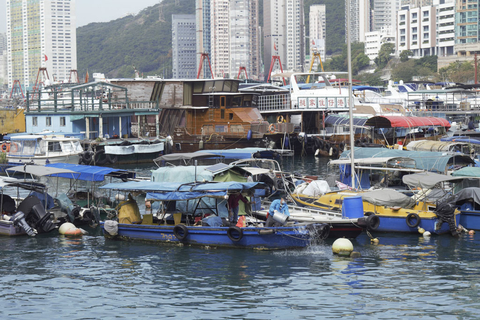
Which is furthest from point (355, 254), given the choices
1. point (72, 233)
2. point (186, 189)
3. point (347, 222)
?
point (72, 233)

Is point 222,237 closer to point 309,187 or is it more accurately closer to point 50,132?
point 309,187

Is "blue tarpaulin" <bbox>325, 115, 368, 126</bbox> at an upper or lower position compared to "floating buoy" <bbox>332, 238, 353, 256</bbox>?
upper

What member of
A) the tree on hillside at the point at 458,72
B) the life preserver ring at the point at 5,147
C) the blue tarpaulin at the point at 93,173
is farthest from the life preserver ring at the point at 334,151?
the tree on hillside at the point at 458,72

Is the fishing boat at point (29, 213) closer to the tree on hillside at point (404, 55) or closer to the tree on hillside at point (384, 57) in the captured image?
the tree on hillside at point (404, 55)

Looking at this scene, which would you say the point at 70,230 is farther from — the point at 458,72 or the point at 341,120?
the point at 458,72

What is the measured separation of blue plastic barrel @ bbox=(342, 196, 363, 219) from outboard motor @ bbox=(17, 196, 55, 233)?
10891 mm

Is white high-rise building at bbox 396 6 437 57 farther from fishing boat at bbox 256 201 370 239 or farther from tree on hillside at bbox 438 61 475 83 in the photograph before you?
fishing boat at bbox 256 201 370 239

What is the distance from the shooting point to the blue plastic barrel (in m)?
→ 22.2

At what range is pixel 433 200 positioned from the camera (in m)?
24.6

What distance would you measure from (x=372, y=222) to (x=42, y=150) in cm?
2667

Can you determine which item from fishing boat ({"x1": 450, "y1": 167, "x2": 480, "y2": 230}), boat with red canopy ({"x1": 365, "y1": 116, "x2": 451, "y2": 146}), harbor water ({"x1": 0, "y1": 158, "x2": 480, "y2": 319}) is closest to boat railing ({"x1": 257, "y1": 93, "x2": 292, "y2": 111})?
boat with red canopy ({"x1": 365, "y1": 116, "x2": 451, "y2": 146})

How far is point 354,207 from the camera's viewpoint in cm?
2219

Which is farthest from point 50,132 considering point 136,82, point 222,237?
point 222,237

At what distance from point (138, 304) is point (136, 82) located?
144ft
